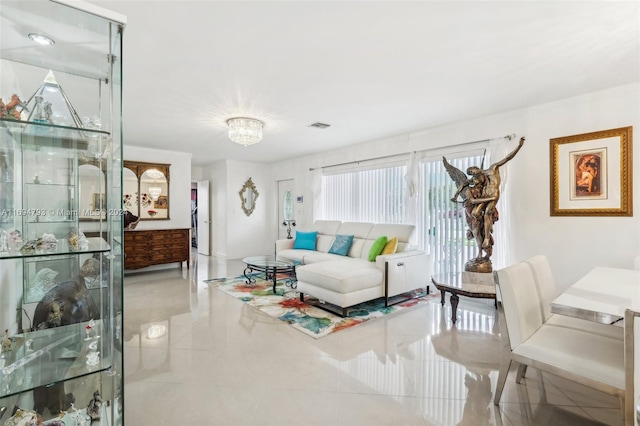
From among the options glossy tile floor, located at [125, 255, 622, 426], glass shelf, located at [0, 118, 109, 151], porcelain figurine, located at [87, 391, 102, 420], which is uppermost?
glass shelf, located at [0, 118, 109, 151]

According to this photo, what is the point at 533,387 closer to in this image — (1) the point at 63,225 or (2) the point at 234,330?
(2) the point at 234,330

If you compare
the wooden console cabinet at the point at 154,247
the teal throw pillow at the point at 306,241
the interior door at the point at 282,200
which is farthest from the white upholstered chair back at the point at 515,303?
the interior door at the point at 282,200

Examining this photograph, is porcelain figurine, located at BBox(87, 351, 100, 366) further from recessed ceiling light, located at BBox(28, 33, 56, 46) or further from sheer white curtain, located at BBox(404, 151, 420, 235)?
sheer white curtain, located at BBox(404, 151, 420, 235)

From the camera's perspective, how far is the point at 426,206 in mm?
4664

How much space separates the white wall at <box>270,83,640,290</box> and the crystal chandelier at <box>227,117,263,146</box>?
2.70 metres

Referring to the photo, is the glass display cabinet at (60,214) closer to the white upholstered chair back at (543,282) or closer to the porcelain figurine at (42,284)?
the porcelain figurine at (42,284)

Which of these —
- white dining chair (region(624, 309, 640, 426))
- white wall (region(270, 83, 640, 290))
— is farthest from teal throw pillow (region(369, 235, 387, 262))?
white dining chair (region(624, 309, 640, 426))

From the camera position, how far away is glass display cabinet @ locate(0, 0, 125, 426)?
1.13 m

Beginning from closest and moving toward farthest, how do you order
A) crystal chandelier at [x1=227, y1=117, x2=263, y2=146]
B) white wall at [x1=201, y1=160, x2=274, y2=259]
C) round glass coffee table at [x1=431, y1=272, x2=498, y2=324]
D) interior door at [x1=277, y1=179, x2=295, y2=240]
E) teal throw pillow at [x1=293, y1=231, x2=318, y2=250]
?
round glass coffee table at [x1=431, y1=272, x2=498, y2=324], crystal chandelier at [x1=227, y1=117, x2=263, y2=146], teal throw pillow at [x1=293, y1=231, x2=318, y2=250], white wall at [x1=201, y1=160, x2=274, y2=259], interior door at [x1=277, y1=179, x2=295, y2=240]

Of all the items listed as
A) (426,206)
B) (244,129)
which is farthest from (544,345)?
(244,129)

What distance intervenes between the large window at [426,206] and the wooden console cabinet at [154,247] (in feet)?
11.2

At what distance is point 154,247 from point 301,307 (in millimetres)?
3541

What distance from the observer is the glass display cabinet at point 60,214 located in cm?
113

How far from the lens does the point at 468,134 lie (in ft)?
13.5
